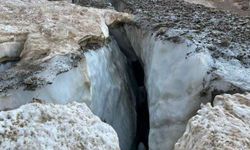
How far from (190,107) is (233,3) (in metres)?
7.15

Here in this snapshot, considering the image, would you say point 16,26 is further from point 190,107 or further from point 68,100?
point 190,107

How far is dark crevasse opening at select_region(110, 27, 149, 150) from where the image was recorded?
541 centimetres

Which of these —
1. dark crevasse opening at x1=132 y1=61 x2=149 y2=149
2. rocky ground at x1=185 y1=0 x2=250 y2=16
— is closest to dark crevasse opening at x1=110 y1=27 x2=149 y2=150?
dark crevasse opening at x1=132 y1=61 x2=149 y2=149

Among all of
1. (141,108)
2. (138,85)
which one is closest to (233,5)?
(138,85)

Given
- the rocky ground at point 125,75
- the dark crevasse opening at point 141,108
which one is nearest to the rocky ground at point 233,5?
the rocky ground at point 125,75

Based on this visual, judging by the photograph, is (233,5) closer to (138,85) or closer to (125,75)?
(138,85)

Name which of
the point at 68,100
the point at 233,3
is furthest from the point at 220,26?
the point at 233,3

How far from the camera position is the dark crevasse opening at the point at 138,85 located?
541cm

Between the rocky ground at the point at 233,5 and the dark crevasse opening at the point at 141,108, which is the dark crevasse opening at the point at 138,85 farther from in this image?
the rocky ground at the point at 233,5

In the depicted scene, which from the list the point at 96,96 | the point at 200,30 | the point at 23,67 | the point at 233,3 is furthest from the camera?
the point at 233,3

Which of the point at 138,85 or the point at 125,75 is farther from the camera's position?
the point at 138,85

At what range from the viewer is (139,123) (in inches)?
216

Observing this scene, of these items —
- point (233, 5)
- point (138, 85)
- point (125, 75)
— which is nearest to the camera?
point (125, 75)

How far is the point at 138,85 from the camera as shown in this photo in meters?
5.85
